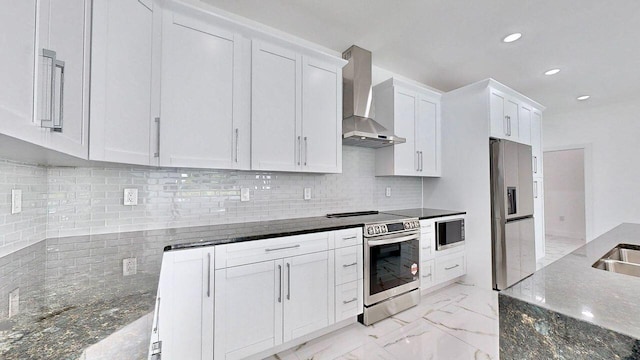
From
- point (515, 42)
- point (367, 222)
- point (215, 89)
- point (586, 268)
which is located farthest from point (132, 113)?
point (515, 42)

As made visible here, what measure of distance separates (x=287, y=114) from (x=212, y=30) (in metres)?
0.85

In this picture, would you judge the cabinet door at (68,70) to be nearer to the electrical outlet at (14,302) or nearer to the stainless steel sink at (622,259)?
the electrical outlet at (14,302)

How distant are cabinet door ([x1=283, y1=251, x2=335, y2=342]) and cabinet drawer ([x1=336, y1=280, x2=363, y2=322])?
0.07 metres

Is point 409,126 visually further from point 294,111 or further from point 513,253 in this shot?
point 513,253

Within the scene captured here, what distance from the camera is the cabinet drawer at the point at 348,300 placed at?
7.02 feet

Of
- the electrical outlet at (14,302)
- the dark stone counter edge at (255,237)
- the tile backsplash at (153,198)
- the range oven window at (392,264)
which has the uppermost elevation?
the tile backsplash at (153,198)

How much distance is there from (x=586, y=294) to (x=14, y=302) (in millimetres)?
1751

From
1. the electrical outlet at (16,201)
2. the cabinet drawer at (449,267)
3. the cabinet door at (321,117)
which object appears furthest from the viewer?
the cabinet drawer at (449,267)

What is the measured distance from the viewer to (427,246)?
9.45 feet

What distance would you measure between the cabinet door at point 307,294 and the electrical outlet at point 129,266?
3.06 feet

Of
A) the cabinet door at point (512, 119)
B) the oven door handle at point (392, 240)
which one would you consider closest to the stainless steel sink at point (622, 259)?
the oven door handle at point (392, 240)

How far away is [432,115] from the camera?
3.54 meters

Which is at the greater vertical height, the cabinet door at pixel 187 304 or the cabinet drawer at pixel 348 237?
the cabinet drawer at pixel 348 237

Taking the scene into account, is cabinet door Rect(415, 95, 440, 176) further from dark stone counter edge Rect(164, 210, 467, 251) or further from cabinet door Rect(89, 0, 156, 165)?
cabinet door Rect(89, 0, 156, 165)
